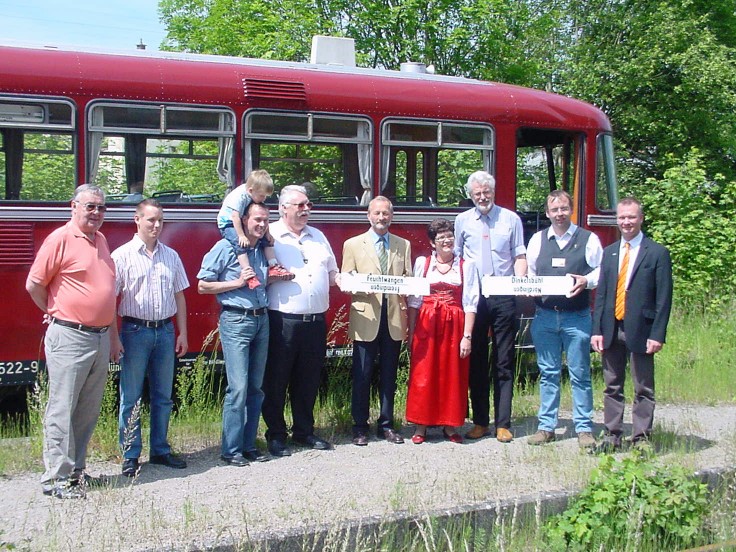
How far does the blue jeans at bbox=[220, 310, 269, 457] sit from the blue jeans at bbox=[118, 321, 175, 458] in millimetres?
406

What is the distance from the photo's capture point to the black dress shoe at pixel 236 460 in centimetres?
666

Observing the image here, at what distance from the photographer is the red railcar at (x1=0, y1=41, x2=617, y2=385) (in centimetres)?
793

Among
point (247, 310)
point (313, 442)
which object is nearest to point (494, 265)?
point (313, 442)

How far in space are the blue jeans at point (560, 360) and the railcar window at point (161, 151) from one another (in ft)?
11.0

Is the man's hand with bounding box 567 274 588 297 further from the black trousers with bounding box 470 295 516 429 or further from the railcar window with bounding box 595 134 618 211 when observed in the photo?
the railcar window with bounding box 595 134 618 211

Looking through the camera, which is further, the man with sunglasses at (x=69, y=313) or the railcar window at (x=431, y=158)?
the railcar window at (x=431, y=158)

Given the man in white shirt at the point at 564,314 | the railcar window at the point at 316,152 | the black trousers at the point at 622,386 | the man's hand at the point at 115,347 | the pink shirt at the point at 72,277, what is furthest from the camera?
the railcar window at the point at 316,152

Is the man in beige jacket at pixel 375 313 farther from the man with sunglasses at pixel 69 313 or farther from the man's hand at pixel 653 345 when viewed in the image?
the man with sunglasses at pixel 69 313

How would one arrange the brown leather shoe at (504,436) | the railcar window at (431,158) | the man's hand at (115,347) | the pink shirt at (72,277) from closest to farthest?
the pink shirt at (72,277) → the man's hand at (115,347) → the brown leather shoe at (504,436) → the railcar window at (431,158)

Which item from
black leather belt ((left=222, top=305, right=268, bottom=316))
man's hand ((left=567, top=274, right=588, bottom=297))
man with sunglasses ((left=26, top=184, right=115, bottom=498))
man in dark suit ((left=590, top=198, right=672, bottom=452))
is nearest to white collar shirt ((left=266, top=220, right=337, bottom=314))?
black leather belt ((left=222, top=305, right=268, bottom=316))

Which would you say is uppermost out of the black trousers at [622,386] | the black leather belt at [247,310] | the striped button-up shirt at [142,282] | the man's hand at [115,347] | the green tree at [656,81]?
the green tree at [656,81]

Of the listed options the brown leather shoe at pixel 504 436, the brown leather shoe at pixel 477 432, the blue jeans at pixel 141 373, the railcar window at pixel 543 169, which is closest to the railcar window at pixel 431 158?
the railcar window at pixel 543 169

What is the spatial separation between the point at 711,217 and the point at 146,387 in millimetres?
Result: 10641

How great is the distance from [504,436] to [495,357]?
2.12 feet
